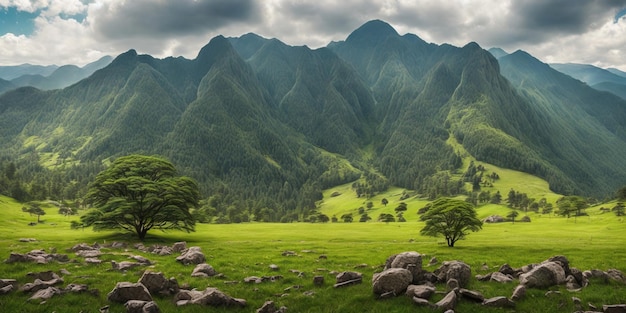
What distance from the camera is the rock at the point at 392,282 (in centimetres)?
2431

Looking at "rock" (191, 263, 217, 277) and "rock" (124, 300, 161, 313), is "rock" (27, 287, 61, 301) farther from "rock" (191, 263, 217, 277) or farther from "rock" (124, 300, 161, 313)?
"rock" (191, 263, 217, 277)

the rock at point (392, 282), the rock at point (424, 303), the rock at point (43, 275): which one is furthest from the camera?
the rock at point (43, 275)

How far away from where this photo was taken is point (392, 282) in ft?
80.2

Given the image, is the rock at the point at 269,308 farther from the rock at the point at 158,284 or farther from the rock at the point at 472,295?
the rock at the point at 472,295

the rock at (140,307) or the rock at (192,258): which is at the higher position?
the rock at (192,258)

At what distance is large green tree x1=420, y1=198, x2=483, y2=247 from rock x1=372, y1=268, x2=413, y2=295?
104ft

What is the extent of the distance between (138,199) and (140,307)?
44429 mm

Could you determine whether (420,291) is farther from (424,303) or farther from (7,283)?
(7,283)

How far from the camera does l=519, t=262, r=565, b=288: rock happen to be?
25.5 meters

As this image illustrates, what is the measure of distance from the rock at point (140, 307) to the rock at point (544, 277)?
23434 millimetres

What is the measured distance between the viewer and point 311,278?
29766mm

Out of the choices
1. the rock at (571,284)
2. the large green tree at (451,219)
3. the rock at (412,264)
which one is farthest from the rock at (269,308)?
the large green tree at (451,219)

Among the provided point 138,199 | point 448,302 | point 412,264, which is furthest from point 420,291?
point 138,199

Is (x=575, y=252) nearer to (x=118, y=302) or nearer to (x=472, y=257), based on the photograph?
(x=472, y=257)
